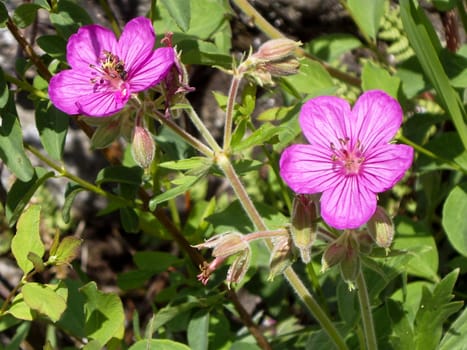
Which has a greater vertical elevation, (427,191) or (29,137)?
(427,191)

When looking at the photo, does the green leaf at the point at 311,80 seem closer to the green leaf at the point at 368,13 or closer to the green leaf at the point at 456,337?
the green leaf at the point at 368,13

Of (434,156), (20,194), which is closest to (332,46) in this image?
(434,156)

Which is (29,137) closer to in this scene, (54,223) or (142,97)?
(54,223)

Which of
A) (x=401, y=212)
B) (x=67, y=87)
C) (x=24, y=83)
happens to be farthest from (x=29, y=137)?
(x=401, y=212)

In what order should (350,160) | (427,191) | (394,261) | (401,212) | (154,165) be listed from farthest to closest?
1. (401,212)
2. (427,191)
3. (154,165)
4. (394,261)
5. (350,160)

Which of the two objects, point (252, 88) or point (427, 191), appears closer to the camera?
point (252, 88)
